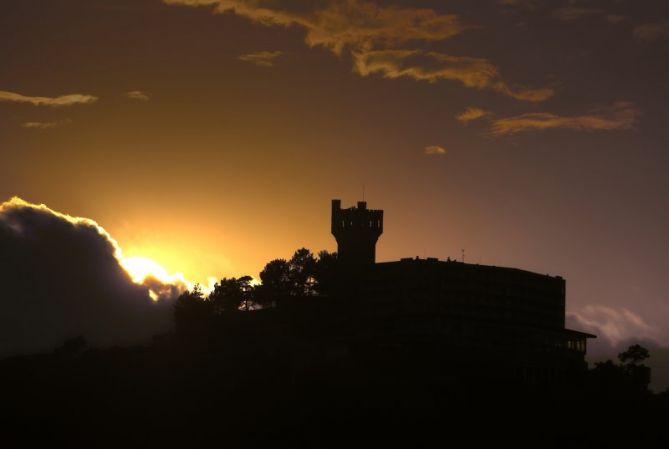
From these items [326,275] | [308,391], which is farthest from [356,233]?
[308,391]

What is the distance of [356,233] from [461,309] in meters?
20.2

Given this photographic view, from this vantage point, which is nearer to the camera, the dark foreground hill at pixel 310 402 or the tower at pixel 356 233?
the dark foreground hill at pixel 310 402

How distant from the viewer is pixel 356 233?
541 ft

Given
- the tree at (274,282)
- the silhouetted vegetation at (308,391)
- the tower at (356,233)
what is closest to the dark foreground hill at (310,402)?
the silhouetted vegetation at (308,391)

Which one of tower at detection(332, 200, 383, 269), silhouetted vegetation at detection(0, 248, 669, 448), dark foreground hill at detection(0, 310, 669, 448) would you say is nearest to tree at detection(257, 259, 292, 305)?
silhouetted vegetation at detection(0, 248, 669, 448)

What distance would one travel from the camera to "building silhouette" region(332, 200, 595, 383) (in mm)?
151625

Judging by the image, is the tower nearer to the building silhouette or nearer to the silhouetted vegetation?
the building silhouette

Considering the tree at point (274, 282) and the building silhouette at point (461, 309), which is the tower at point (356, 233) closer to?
the building silhouette at point (461, 309)

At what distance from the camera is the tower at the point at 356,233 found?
16388 cm

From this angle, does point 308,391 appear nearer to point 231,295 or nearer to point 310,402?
point 310,402

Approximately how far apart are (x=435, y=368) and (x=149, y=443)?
4139 centimetres

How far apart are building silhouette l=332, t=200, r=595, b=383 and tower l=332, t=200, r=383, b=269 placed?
0.14 m

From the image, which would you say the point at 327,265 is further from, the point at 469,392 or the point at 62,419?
the point at 62,419

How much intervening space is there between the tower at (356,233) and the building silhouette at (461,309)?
0.14 metres
